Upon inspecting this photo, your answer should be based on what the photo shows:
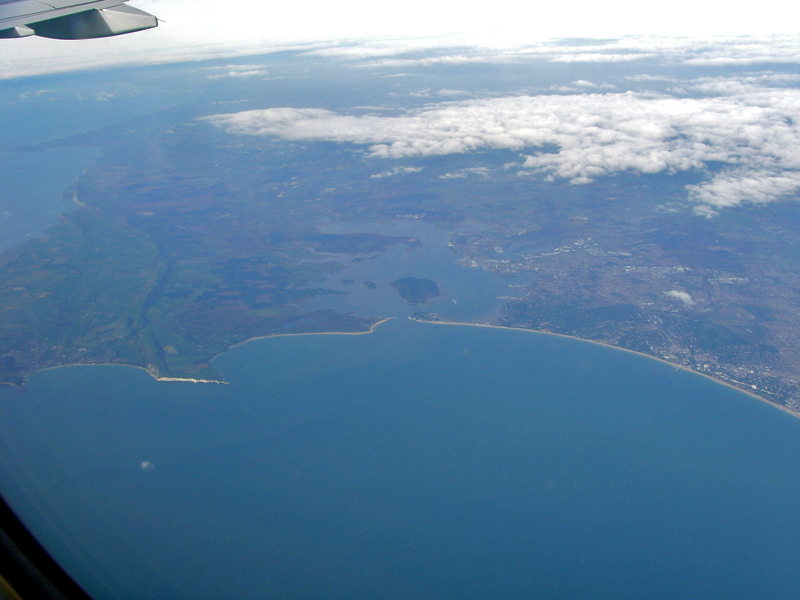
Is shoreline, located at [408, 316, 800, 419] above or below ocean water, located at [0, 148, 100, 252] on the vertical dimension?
below

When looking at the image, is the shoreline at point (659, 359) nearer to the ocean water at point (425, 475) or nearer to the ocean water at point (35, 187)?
the ocean water at point (425, 475)

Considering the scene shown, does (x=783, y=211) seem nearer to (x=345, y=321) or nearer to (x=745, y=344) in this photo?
(x=745, y=344)

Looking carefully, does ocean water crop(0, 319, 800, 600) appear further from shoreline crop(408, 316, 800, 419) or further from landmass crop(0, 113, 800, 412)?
landmass crop(0, 113, 800, 412)

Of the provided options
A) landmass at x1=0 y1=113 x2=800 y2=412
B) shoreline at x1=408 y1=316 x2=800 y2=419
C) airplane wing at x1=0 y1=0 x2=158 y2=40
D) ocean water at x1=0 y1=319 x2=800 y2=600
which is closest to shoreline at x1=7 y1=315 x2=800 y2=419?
shoreline at x1=408 y1=316 x2=800 y2=419

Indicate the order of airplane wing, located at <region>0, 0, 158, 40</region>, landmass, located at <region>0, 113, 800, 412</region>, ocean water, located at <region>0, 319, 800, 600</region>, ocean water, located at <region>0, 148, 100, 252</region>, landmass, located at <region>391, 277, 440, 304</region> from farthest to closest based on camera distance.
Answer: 1. ocean water, located at <region>0, 148, 100, 252</region>
2. landmass, located at <region>391, 277, 440, 304</region>
3. landmass, located at <region>0, 113, 800, 412</region>
4. ocean water, located at <region>0, 319, 800, 600</region>
5. airplane wing, located at <region>0, 0, 158, 40</region>

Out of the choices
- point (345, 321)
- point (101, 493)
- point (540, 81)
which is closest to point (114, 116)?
point (345, 321)

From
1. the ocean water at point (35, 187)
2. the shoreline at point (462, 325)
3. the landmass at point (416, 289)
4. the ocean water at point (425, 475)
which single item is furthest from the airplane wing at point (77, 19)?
the ocean water at point (35, 187)
